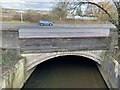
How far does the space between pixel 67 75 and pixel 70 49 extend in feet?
6.92

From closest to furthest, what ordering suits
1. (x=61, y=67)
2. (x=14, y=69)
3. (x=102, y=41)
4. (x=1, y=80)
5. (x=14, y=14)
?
1. (x=1, y=80)
2. (x=14, y=69)
3. (x=102, y=41)
4. (x=61, y=67)
5. (x=14, y=14)

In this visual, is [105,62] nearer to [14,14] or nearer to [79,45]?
[79,45]

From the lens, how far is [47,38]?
16141 millimetres

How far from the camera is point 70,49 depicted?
1659 centimetres

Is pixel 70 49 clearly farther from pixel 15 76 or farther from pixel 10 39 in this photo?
pixel 15 76

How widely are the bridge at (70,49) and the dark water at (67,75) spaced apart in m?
0.60

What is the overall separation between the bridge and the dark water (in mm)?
600

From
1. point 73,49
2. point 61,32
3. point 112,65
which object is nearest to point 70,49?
point 73,49

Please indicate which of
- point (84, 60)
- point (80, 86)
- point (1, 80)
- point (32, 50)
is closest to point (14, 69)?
point (1, 80)

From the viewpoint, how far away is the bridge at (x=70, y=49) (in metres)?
15.8

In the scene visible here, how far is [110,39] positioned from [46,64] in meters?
5.09

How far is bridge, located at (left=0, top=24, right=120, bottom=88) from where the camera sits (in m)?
15.8

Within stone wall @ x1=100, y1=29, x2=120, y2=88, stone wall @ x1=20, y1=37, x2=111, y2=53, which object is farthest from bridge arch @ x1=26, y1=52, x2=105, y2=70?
stone wall @ x1=100, y1=29, x2=120, y2=88

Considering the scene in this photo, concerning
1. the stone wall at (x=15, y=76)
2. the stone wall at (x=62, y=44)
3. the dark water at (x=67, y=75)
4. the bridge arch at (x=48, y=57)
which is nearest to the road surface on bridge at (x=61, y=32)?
the stone wall at (x=62, y=44)
